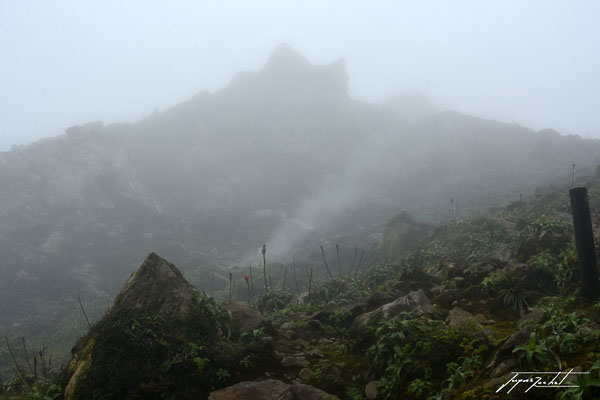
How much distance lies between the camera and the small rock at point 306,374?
575 centimetres

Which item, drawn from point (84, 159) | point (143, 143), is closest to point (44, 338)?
point (84, 159)

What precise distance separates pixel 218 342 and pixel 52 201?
1728 inches

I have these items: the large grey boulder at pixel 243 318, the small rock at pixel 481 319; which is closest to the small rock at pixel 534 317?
the small rock at pixel 481 319

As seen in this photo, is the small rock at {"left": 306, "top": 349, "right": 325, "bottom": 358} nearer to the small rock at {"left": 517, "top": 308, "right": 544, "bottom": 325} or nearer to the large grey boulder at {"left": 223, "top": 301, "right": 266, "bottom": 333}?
the large grey boulder at {"left": 223, "top": 301, "right": 266, "bottom": 333}

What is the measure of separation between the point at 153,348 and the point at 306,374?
2334 mm

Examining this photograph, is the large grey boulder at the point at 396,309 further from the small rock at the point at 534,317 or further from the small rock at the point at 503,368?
the small rock at the point at 503,368

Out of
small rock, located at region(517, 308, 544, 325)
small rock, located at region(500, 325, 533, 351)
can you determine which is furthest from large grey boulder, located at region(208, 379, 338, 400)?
small rock, located at region(517, 308, 544, 325)

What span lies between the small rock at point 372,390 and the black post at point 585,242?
13.2 ft

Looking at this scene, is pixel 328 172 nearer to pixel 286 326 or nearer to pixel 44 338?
pixel 44 338

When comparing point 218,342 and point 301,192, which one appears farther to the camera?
point 301,192

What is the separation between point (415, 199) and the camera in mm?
45938

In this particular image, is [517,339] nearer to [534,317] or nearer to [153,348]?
[534,317]

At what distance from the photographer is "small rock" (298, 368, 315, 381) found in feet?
18.9

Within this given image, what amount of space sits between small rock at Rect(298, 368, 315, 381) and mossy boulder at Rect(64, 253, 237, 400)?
3.49 ft
